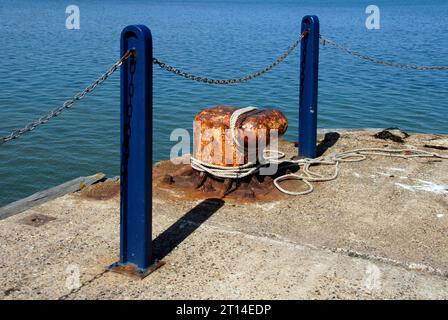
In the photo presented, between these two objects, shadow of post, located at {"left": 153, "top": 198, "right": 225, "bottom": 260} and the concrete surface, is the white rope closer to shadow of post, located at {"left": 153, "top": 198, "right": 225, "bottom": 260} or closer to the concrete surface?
the concrete surface

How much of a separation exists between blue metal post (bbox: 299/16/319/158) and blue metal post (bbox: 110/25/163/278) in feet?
12.4

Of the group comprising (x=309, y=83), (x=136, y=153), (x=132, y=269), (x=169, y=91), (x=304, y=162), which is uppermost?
(x=309, y=83)

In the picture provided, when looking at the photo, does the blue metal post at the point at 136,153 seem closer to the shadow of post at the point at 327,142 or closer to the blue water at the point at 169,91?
the shadow of post at the point at 327,142

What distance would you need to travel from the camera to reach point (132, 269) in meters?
4.84

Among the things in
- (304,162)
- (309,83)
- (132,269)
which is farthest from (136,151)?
(309,83)

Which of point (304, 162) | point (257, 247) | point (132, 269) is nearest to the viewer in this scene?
point (132, 269)

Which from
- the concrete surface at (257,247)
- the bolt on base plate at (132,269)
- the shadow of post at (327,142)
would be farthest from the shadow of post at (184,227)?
the shadow of post at (327,142)

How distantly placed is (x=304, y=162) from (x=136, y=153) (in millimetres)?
3701

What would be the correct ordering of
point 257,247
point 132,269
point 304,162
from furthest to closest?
point 304,162, point 257,247, point 132,269

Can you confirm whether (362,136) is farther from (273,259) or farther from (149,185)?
(149,185)

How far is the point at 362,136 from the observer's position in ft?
33.1

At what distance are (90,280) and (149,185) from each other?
864 millimetres

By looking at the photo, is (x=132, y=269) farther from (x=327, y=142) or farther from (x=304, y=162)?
(x=327, y=142)
